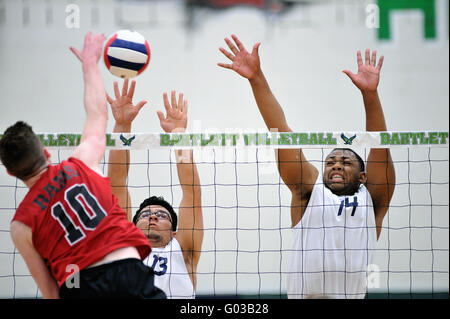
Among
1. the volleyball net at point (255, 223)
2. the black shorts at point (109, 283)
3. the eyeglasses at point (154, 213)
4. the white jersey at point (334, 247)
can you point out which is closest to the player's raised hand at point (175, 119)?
the eyeglasses at point (154, 213)

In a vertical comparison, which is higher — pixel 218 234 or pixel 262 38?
pixel 262 38

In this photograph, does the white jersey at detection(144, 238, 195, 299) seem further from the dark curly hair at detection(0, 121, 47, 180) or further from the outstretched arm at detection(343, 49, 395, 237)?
the dark curly hair at detection(0, 121, 47, 180)

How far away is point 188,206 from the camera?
4176mm

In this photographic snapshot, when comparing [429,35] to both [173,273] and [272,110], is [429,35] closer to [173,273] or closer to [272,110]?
[272,110]

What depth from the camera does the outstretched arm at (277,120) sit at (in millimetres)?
4043

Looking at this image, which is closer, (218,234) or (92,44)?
(92,44)

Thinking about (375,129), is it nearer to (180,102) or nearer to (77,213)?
(180,102)

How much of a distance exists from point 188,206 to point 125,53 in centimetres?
127

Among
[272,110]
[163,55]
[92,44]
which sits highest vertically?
[163,55]

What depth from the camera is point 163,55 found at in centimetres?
644

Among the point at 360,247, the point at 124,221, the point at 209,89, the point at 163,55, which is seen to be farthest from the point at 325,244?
the point at 163,55

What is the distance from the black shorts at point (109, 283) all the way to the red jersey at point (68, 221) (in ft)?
0.16

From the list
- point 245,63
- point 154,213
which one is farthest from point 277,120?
point 154,213
